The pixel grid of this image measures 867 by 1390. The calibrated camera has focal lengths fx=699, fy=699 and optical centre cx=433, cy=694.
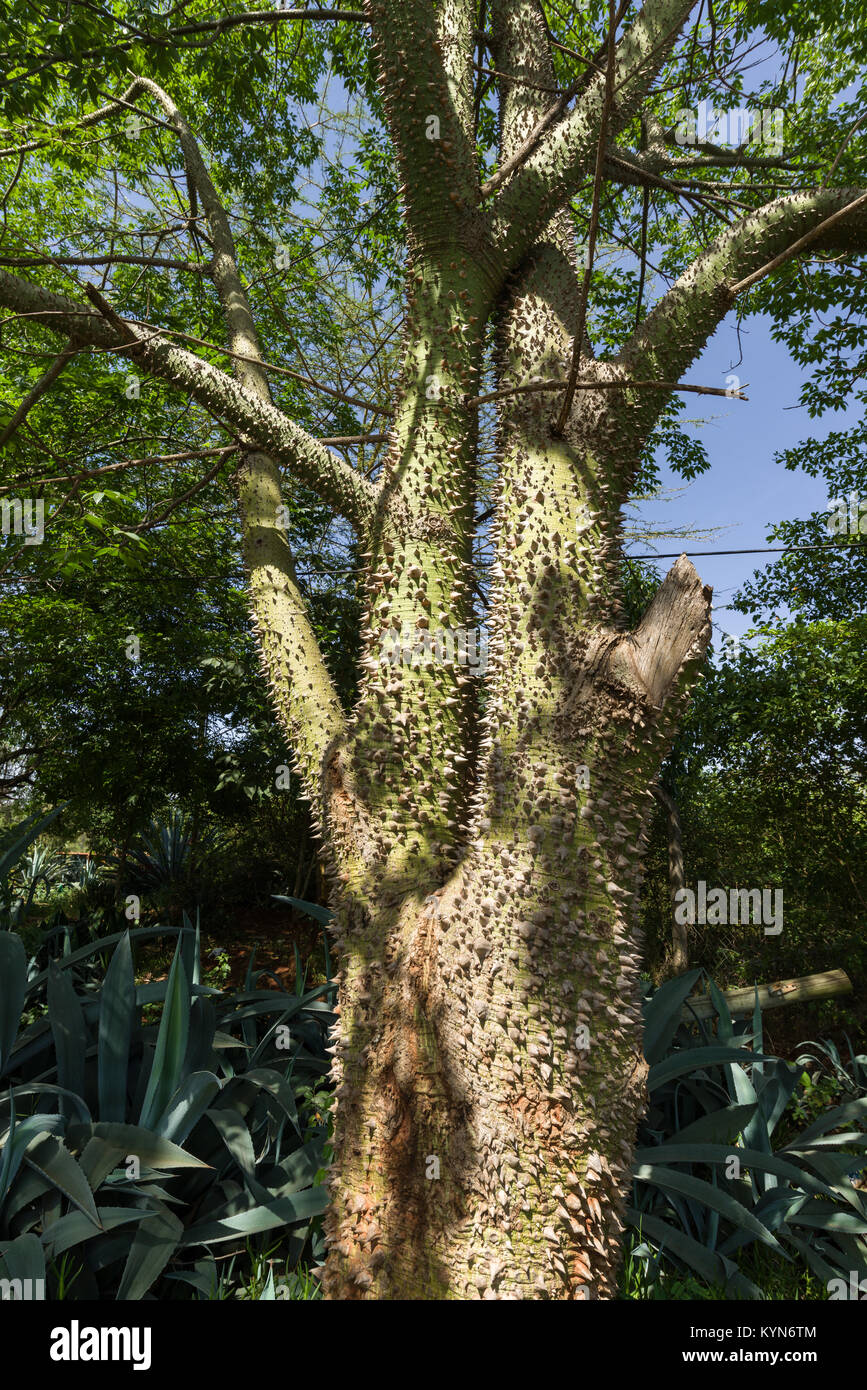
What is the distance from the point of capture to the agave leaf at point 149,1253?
5.96 feet

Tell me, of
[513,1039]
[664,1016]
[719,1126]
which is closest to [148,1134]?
[513,1039]

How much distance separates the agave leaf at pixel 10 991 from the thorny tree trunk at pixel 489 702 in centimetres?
154

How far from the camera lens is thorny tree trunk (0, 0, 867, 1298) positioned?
1.40 m

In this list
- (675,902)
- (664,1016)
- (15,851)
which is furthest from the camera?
(675,902)

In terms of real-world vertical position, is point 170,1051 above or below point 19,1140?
above

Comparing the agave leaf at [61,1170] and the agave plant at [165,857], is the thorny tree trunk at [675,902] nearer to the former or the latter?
the agave leaf at [61,1170]

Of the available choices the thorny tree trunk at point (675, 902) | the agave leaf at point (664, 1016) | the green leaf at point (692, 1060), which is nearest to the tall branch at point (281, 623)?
the green leaf at point (692, 1060)

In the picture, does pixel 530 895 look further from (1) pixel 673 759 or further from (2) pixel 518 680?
(1) pixel 673 759

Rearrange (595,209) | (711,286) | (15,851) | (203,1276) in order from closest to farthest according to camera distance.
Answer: (595,209)
(203,1276)
(711,286)
(15,851)

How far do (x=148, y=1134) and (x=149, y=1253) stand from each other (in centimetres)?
28

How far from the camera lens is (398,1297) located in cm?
136

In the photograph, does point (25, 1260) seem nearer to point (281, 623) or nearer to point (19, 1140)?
point (19, 1140)

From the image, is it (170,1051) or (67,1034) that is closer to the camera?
(170,1051)

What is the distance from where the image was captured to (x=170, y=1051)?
242cm
